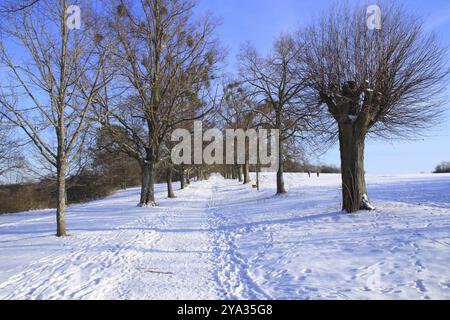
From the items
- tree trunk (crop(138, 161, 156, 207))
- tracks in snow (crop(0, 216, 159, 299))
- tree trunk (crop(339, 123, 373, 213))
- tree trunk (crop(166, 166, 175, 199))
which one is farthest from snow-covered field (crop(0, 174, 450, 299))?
tree trunk (crop(166, 166, 175, 199))

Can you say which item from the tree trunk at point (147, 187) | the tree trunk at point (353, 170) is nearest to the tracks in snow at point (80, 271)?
the tree trunk at point (353, 170)

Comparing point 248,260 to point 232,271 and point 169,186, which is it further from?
point 169,186

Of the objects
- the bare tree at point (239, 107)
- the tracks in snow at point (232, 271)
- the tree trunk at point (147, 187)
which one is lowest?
the tracks in snow at point (232, 271)

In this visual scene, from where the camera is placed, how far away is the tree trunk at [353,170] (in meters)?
9.90

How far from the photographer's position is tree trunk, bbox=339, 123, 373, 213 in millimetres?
9898

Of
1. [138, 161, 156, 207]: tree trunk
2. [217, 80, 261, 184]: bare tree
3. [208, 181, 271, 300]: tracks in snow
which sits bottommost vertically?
[208, 181, 271, 300]: tracks in snow

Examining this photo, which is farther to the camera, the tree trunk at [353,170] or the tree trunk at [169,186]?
the tree trunk at [169,186]

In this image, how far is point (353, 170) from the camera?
33.3ft

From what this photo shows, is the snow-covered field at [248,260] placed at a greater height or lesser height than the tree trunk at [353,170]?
lesser

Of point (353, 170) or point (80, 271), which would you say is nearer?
point (80, 271)

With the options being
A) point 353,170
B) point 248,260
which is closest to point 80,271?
point 248,260

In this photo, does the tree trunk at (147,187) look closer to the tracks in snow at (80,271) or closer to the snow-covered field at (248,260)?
the snow-covered field at (248,260)

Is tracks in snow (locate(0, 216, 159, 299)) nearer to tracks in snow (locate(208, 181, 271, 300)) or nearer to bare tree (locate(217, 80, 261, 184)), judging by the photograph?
tracks in snow (locate(208, 181, 271, 300))

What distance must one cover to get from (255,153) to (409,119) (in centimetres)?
1907
